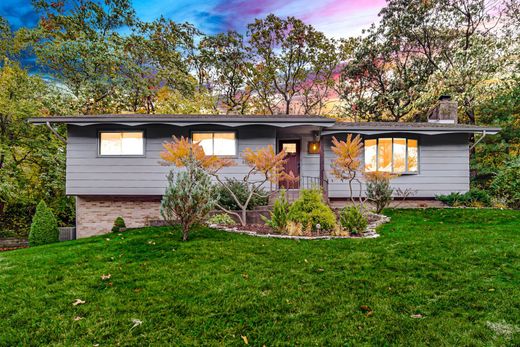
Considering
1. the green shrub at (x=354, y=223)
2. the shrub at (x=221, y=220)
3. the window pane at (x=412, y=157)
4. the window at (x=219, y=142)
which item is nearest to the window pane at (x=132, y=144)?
the window at (x=219, y=142)

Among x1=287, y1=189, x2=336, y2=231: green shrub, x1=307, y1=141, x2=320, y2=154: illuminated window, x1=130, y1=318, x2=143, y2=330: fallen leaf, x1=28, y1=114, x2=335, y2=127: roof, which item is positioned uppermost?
x1=28, y1=114, x2=335, y2=127: roof

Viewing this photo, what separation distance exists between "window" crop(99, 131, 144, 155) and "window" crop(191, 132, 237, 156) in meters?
2.33

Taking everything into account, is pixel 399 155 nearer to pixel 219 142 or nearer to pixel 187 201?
pixel 219 142

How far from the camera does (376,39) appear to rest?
66.3 ft

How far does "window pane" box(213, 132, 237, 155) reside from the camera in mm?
10820

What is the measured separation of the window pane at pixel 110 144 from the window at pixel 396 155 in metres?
9.50

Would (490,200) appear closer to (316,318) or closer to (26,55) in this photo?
(316,318)

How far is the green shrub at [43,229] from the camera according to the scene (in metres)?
9.68

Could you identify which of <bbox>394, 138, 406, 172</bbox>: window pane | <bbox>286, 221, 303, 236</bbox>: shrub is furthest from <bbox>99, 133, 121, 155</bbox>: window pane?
<bbox>394, 138, 406, 172</bbox>: window pane

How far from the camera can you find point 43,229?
9781mm

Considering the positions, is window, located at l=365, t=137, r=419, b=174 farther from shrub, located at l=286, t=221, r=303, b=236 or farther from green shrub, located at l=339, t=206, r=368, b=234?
shrub, located at l=286, t=221, r=303, b=236

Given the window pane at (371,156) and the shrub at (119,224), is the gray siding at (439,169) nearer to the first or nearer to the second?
the window pane at (371,156)

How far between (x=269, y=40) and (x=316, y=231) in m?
17.7

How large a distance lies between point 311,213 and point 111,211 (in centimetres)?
763
